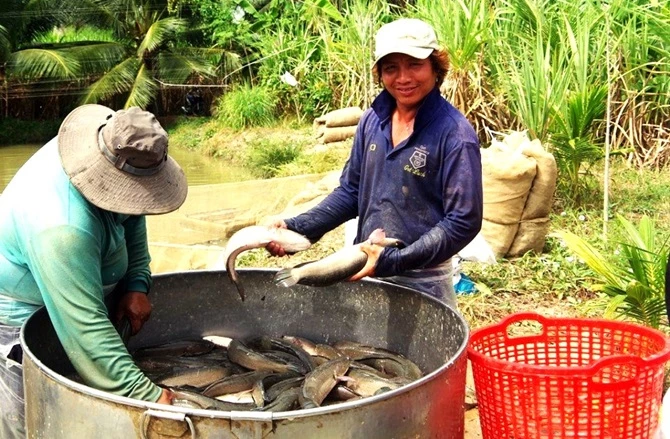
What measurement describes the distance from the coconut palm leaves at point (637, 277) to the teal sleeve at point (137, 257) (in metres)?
2.46

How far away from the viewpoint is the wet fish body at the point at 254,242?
11.4 feet

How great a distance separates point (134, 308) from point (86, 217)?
29.6 inches

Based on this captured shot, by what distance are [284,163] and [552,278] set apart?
7.86 meters

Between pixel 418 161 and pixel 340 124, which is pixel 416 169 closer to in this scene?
pixel 418 161

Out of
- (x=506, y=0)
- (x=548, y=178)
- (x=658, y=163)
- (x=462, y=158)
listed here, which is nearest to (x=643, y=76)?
(x=658, y=163)

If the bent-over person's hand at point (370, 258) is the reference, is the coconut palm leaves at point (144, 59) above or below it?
below

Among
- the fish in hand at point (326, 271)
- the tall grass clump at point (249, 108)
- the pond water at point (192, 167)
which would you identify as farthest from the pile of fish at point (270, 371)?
the tall grass clump at point (249, 108)

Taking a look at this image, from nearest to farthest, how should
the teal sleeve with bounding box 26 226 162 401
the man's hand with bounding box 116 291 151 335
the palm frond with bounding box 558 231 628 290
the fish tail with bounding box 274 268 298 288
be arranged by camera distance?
the teal sleeve with bounding box 26 226 162 401 < the fish tail with bounding box 274 268 298 288 < the man's hand with bounding box 116 291 151 335 < the palm frond with bounding box 558 231 628 290

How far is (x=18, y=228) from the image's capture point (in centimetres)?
267

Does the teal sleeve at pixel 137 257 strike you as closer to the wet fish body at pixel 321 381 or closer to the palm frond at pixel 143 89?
the wet fish body at pixel 321 381

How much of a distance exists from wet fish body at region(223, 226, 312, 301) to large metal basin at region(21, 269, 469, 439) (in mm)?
184

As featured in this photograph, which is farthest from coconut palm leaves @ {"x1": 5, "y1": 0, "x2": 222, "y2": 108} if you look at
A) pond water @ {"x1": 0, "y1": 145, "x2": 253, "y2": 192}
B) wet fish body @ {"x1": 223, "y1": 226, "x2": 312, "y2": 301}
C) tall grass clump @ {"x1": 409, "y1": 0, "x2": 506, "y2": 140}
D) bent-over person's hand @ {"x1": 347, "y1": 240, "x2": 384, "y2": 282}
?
bent-over person's hand @ {"x1": 347, "y1": 240, "x2": 384, "y2": 282}

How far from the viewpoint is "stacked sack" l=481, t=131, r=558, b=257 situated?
6402 mm

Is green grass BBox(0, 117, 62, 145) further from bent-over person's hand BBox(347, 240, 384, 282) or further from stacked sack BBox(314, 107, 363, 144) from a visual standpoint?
bent-over person's hand BBox(347, 240, 384, 282)
